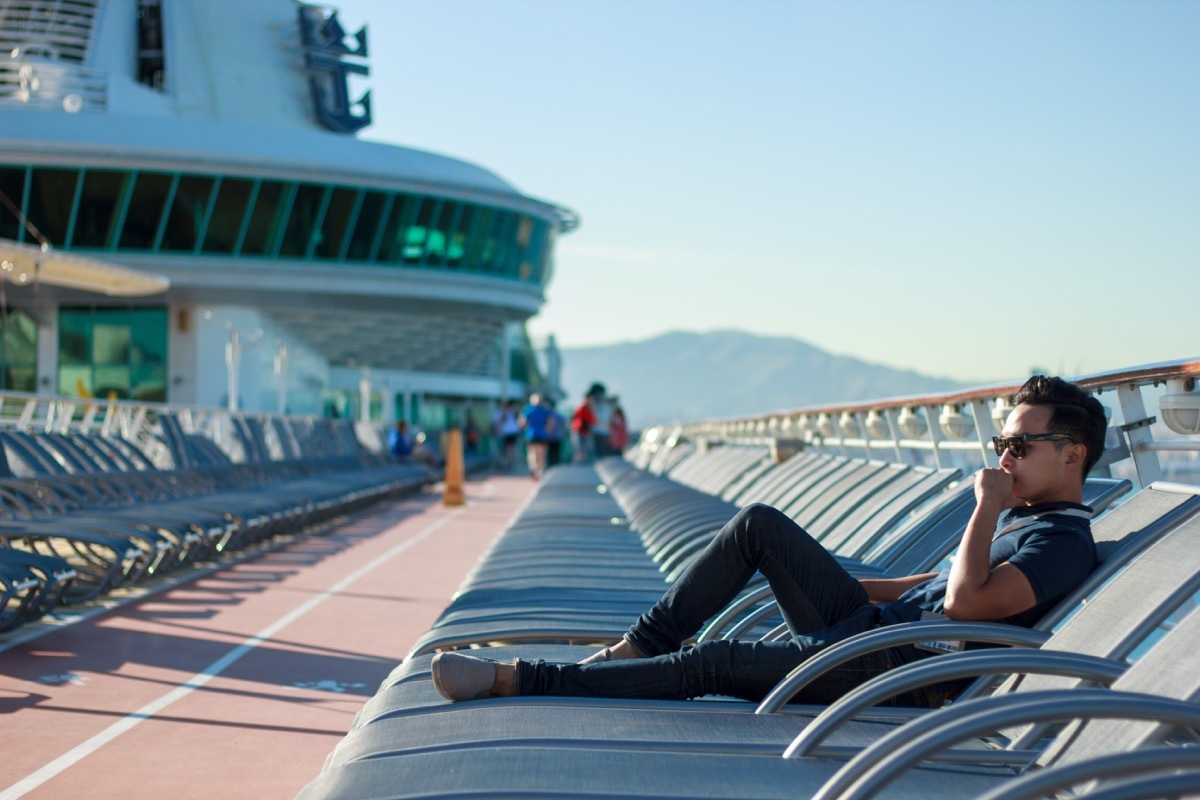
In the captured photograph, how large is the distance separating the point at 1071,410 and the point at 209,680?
14.4 ft

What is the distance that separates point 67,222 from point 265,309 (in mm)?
6724

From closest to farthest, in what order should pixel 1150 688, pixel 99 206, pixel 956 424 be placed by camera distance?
pixel 1150 688, pixel 956 424, pixel 99 206

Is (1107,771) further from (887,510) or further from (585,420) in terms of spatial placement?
(585,420)

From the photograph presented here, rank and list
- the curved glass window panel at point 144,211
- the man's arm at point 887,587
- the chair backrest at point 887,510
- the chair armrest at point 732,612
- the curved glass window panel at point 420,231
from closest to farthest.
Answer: the man's arm at point 887,587, the chair armrest at point 732,612, the chair backrest at point 887,510, the curved glass window panel at point 144,211, the curved glass window panel at point 420,231

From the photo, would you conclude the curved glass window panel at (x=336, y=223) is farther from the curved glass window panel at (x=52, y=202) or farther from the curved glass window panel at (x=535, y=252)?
the curved glass window panel at (x=535, y=252)

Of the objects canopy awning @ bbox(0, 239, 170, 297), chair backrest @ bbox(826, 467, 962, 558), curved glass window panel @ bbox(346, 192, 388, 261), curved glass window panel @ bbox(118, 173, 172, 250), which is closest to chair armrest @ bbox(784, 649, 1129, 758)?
chair backrest @ bbox(826, 467, 962, 558)

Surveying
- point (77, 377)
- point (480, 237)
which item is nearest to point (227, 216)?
point (77, 377)

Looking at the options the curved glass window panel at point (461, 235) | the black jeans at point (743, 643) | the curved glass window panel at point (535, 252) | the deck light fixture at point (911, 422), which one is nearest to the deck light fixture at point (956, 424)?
the deck light fixture at point (911, 422)

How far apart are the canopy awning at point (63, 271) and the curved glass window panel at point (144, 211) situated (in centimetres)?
1258

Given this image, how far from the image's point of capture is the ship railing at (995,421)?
150 inches

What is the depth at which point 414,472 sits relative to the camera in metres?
26.5

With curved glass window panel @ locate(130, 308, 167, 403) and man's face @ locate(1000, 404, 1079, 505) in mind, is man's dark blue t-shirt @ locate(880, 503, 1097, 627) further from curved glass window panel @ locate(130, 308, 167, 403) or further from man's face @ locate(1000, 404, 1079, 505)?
Answer: curved glass window panel @ locate(130, 308, 167, 403)

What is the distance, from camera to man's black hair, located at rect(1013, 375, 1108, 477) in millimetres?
3549

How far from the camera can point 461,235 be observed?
1818 inches
